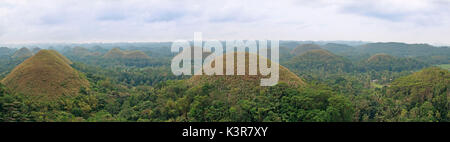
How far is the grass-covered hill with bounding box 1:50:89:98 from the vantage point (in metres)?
20.7

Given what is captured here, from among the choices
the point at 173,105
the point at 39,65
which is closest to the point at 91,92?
the point at 39,65

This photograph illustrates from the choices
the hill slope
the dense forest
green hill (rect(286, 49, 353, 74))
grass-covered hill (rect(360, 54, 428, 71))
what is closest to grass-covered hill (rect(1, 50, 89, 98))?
the dense forest

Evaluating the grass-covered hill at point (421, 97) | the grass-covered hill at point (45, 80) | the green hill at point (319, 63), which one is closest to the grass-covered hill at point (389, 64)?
the green hill at point (319, 63)

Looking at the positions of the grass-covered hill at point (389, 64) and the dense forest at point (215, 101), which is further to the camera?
the grass-covered hill at point (389, 64)

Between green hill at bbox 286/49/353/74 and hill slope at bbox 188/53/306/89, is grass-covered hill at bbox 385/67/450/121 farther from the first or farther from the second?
green hill at bbox 286/49/353/74

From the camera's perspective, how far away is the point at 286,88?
1859cm

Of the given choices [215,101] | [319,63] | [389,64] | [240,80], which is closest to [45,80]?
[215,101]

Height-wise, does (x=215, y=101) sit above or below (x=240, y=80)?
below

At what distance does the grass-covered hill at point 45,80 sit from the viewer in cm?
2066

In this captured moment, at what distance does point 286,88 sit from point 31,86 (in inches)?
741

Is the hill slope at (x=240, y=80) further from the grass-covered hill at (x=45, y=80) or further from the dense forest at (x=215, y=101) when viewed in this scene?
the grass-covered hill at (x=45, y=80)

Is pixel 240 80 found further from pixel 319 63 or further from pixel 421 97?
pixel 319 63

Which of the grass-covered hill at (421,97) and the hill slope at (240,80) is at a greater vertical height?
the hill slope at (240,80)

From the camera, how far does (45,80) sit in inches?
867
